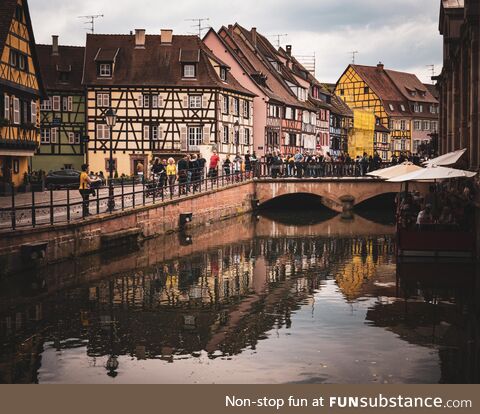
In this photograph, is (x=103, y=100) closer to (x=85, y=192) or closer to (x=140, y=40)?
(x=140, y=40)

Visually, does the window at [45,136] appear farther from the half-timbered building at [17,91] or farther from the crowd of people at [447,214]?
the crowd of people at [447,214]

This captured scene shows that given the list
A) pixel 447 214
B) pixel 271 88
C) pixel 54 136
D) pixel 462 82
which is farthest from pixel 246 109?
pixel 447 214

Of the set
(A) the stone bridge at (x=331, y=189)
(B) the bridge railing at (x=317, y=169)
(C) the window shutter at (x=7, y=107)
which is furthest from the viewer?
(B) the bridge railing at (x=317, y=169)

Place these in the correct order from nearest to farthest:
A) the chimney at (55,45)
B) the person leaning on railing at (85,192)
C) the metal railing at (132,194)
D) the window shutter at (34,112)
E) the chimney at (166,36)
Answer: the metal railing at (132,194) → the person leaning on railing at (85,192) → the window shutter at (34,112) → the chimney at (166,36) → the chimney at (55,45)

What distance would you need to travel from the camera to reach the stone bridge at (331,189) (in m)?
49.6

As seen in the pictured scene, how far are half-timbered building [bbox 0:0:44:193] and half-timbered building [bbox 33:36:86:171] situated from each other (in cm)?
1731

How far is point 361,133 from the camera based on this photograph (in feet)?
325

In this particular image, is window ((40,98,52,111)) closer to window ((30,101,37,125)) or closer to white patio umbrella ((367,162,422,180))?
window ((30,101,37,125))

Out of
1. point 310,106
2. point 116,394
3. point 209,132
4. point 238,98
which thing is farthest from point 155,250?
point 310,106

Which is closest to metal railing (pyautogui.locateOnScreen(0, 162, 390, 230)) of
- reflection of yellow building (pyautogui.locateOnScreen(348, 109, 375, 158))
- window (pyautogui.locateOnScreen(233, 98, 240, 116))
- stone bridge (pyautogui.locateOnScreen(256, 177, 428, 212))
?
stone bridge (pyautogui.locateOnScreen(256, 177, 428, 212))

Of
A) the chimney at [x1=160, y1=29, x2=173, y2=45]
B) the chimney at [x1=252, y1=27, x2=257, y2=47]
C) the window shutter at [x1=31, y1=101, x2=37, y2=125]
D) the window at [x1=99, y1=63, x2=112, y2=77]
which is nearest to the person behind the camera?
the window shutter at [x1=31, y1=101, x2=37, y2=125]

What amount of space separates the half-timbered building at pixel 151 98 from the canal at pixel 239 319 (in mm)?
30177

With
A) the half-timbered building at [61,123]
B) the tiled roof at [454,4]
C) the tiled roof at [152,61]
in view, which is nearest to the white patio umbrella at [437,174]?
the tiled roof at [454,4]

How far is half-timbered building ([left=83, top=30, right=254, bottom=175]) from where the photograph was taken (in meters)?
59.7
